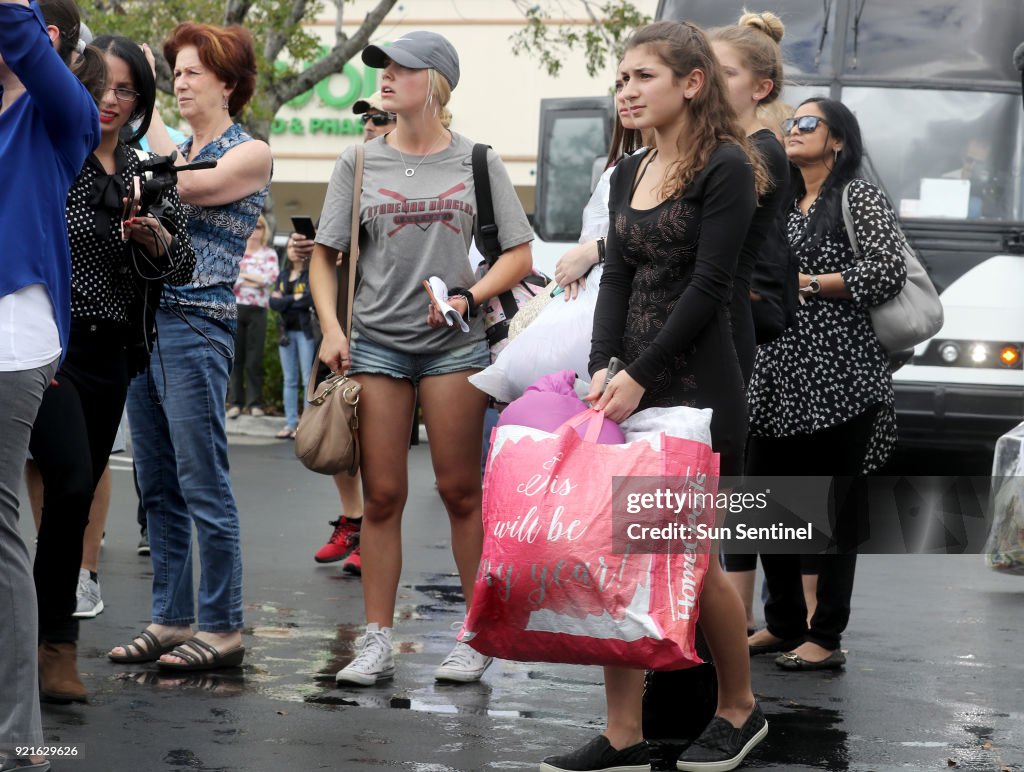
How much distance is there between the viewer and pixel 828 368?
5.84 m

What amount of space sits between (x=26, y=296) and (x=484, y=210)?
207 cm

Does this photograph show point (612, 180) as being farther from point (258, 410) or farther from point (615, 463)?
point (258, 410)

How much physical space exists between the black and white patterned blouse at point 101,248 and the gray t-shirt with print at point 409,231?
0.74m

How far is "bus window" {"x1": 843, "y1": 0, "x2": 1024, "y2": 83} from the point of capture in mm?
11359

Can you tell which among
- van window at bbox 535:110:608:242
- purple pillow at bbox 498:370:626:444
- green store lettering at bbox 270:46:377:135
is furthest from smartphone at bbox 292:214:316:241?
green store lettering at bbox 270:46:377:135

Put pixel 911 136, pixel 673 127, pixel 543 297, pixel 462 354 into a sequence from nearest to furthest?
pixel 673 127, pixel 543 297, pixel 462 354, pixel 911 136

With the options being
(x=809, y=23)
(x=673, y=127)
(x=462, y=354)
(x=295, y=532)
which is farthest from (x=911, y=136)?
(x=673, y=127)

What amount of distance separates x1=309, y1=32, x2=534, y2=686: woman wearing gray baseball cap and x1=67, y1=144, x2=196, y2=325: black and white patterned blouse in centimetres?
72

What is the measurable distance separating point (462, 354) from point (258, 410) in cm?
1163

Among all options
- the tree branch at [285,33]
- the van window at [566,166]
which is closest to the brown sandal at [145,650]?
the van window at [566,166]

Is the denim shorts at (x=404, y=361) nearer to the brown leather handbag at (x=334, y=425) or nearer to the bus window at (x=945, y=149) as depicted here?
the brown leather handbag at (x=334, y=425)

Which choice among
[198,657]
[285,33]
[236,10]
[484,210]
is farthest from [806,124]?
[285,33]

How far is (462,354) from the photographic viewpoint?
5.56 meters

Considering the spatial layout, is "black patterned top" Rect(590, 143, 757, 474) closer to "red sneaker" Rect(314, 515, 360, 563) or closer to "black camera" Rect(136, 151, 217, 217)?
"black camera" Rect(136, 151, 217, 217)
